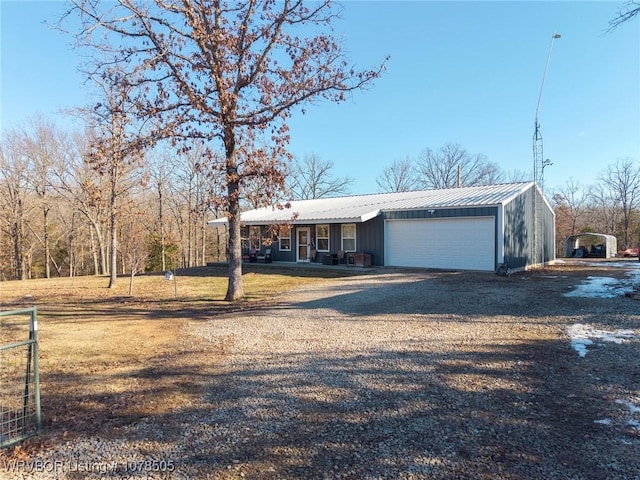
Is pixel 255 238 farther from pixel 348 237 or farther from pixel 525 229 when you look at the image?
pixel 525 229

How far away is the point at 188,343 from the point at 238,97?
20.1 ft

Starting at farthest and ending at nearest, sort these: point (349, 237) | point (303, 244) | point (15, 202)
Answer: point (15, 202), point (303, 244), point (349, 237)

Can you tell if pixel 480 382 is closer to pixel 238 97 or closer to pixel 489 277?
pixel 238 97

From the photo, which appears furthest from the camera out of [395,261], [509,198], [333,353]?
[395,261]

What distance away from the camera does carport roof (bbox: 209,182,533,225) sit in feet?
49.8

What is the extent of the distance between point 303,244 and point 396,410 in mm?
16699

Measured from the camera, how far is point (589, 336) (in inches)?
228

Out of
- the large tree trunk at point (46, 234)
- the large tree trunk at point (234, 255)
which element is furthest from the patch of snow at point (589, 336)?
the large tree trunk at point (46, 234)

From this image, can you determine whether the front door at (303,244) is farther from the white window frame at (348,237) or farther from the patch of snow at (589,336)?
the patch of snow at (589,336)

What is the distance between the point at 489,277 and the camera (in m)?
12.6

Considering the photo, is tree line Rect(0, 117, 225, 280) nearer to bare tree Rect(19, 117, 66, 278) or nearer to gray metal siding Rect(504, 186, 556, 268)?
bare tree Rect(19, 117, 66, 278)

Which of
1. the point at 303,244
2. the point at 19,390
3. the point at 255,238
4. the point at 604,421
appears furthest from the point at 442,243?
the point at 19,390

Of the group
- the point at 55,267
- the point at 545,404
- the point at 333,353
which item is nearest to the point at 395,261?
the point at 333,353

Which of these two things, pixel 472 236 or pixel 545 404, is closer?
pixel 545 404
